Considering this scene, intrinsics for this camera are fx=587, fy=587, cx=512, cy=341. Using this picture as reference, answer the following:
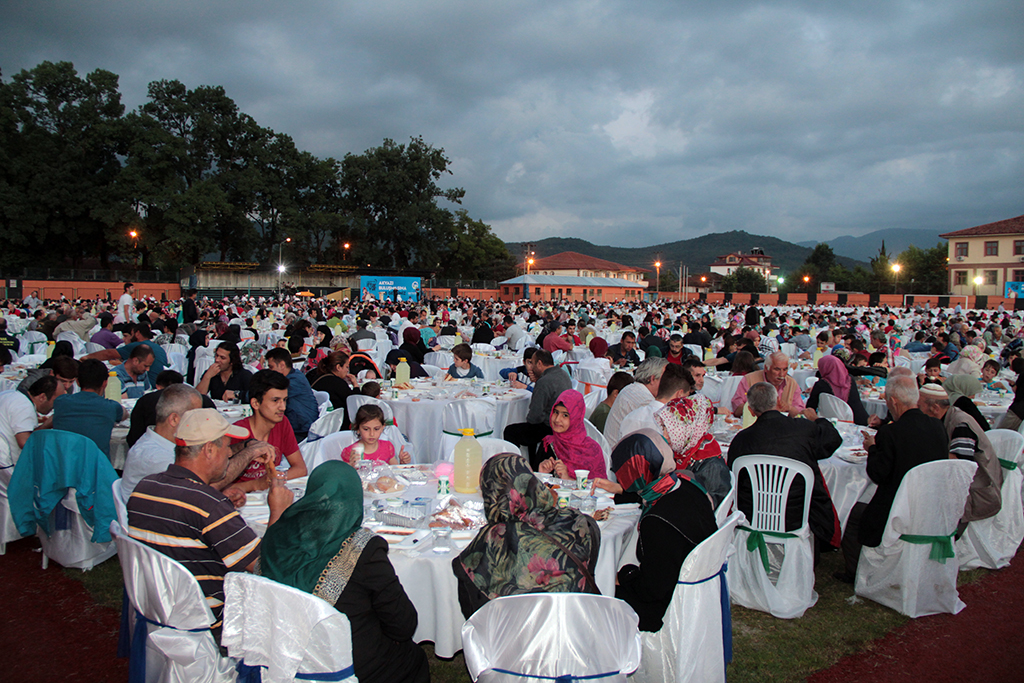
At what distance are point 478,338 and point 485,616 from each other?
10.6 meters

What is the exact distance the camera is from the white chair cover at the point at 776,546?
380cm

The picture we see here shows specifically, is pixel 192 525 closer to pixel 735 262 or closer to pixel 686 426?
pixel 686 426

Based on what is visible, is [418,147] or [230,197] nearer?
[230,197]

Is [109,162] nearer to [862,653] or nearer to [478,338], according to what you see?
[478,338]

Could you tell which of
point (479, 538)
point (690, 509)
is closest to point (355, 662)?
point (479, 538)

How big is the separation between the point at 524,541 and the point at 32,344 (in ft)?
41.8

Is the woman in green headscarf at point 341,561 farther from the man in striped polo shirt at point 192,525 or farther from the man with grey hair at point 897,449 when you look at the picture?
the man with grey hair at point 897,449

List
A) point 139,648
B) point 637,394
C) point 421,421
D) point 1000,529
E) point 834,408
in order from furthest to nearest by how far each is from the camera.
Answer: point 421,421
point 834,408
point 637,394
point 1000,529
point 139,648

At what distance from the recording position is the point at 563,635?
2.12m

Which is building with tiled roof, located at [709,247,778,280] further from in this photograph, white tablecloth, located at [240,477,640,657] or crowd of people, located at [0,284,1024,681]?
white tablecloth, located at [240,477,640,657]

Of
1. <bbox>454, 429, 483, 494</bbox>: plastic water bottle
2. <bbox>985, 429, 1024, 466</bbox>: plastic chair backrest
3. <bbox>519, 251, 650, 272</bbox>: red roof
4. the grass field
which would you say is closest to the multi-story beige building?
<bbox>519, 251, 650, 272</bbox>: red roof

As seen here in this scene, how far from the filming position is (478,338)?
12.7 m

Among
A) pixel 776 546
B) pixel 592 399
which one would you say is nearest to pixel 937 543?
pixel 776 546

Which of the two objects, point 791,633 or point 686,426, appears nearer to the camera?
point 791,633
